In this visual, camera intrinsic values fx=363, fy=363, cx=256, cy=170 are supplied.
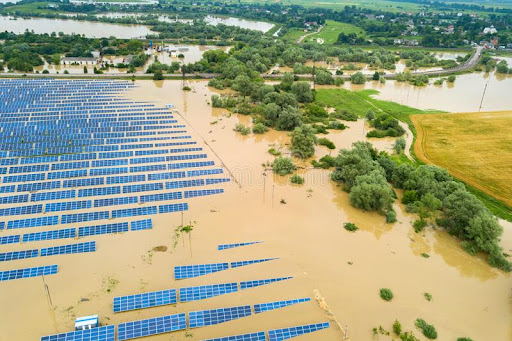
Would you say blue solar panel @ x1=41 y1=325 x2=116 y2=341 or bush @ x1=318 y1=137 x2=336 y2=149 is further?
bush @ x1=318 y1=137 x2=336 y2=149

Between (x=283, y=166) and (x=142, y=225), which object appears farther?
(x=283, y=166)

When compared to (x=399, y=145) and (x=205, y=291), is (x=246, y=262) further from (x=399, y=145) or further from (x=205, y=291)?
(x=399, y=145)

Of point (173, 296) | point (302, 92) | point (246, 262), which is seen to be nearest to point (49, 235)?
point (173, 296)

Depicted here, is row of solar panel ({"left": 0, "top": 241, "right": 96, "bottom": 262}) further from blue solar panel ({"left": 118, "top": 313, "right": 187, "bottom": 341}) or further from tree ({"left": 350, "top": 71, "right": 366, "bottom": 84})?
tree ({"left": 350, "top": 71, "right": 366, "bottom": 84})

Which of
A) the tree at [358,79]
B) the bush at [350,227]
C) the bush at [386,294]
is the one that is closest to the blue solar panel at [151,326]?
the bush at [386,294]

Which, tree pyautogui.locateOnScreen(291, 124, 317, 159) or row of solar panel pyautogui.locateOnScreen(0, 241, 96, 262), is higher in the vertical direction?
tree pyautogui.locateOnScreen(291, 124, 317, 159)

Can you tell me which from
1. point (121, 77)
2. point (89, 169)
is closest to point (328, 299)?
point (89, 169)

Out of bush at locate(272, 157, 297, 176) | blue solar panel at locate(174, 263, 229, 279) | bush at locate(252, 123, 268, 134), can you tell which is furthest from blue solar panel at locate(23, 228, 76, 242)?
bush at locate(252, 123, 268, 134)

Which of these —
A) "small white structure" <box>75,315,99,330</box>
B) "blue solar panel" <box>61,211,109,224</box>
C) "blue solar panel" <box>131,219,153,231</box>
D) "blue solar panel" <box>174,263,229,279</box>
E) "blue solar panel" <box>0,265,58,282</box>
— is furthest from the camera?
"blue solar panel" <box>61,211,109,224</box>

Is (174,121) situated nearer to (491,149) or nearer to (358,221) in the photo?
(358,221)
